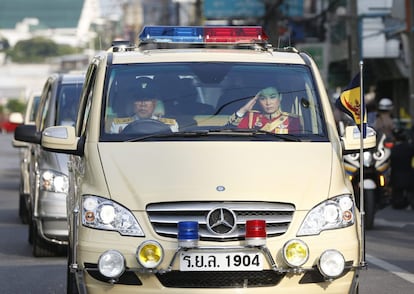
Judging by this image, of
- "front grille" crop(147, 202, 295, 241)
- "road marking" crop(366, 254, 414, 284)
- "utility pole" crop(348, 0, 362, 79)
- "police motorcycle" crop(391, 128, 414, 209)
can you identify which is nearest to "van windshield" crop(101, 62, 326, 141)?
"front grille" crop(147, 202, 295, 241)

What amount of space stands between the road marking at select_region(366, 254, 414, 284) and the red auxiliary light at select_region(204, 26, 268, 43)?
2482mm

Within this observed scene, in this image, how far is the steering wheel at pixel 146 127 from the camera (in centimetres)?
798

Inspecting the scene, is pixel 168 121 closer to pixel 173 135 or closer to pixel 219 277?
pixel 173 135

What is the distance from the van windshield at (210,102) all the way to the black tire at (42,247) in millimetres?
4231

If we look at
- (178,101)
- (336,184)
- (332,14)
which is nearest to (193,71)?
(178,101)

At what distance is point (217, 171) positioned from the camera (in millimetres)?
7312

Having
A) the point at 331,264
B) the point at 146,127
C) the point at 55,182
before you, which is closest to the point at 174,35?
the point at 146,127

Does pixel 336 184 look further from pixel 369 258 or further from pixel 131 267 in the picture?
pixel 369 258

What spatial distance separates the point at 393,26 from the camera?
36.5 metres

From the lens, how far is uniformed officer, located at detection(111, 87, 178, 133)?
8.05m

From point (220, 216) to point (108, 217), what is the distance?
0.62m

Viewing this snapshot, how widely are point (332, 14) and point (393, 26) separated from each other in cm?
915

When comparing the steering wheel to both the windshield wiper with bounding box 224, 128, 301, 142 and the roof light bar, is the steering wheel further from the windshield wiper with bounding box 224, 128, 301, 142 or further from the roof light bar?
the roof light bar

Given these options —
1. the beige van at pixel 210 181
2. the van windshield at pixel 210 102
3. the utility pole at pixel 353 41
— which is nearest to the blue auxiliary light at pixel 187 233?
the beige van at pixel 210 181
